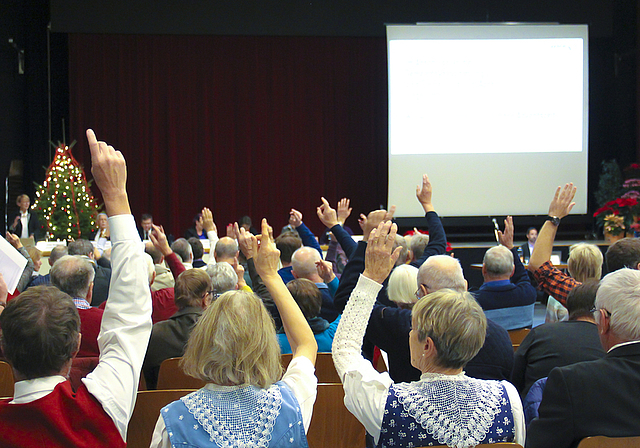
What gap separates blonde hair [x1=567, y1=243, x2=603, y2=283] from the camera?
3.32 meters

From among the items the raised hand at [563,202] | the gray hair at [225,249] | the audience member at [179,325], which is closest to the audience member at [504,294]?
the raised hand at [563,202]

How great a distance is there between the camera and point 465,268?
9891 millimetres

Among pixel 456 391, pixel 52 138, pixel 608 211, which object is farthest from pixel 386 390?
pixel 52 138

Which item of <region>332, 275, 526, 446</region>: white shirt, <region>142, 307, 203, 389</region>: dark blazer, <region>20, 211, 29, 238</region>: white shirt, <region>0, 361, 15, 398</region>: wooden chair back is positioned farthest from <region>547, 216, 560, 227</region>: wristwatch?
<region>20, 211, 29, 238</region>: white shirt

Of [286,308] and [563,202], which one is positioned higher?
→ [563,202]

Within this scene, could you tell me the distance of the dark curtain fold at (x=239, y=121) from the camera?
11.8 meters

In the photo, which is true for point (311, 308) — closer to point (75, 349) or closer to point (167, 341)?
point (167, 341)

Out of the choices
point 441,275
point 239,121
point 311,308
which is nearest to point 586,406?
point 441,275

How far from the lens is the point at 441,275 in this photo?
242cm

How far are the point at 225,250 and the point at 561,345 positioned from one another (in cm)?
274

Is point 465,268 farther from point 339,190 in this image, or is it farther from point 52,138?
point 52,138

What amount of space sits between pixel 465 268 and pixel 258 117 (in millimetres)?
4998

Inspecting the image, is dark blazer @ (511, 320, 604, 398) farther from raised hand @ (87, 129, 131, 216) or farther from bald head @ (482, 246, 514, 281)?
raised hand @ (87, 129, 131, 216)

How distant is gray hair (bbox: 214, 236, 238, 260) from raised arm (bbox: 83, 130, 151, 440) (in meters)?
3.04
